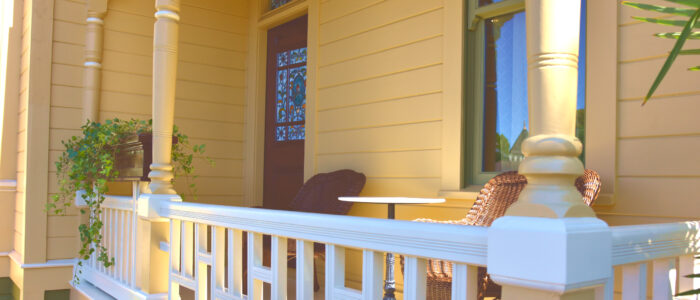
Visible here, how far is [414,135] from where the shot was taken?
3.42 meters

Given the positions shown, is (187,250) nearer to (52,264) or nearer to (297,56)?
(52,264)

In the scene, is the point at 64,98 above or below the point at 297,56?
below

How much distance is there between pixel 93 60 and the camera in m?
4.25

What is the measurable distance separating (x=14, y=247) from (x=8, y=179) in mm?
623

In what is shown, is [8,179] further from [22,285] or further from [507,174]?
[507,174]

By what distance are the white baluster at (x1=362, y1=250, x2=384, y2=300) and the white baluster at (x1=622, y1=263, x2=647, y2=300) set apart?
57 centimetres

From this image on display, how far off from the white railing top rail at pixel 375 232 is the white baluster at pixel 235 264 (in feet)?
0.20

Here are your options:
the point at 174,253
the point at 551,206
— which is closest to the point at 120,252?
the point at 174,253

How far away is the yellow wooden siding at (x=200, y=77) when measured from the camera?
4.47m

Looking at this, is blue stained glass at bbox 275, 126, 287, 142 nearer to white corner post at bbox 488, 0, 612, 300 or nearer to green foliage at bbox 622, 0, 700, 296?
white corner post at bbox 488, 0, 612, 300

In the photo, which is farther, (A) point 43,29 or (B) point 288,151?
(B) point 288,151

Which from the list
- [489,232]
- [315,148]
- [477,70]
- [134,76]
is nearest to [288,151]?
[315,148]

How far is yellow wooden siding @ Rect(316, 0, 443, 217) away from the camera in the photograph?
3.33m

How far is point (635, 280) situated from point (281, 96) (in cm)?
397
